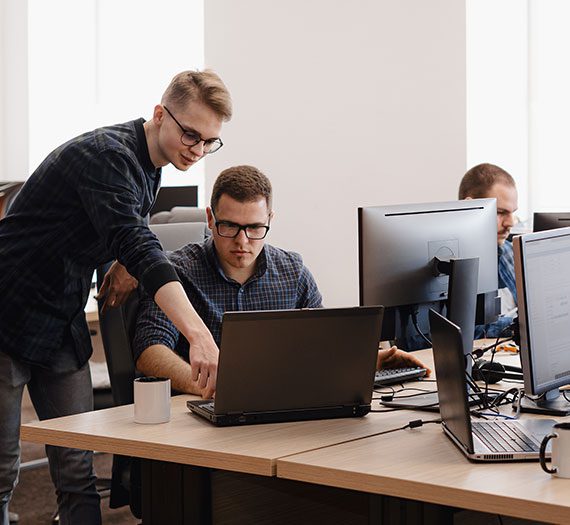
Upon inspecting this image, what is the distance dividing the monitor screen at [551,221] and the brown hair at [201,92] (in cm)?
124

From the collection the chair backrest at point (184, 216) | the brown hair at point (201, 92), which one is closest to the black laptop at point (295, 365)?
the brown hair at point (201, 92)

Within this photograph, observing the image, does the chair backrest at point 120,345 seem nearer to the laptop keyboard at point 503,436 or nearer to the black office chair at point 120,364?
the black office chair at point 120,364

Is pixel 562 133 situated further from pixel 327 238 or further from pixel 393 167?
pixel 327 238

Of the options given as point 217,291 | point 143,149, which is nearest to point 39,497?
point 217,291

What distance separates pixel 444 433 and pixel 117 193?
2.96ft

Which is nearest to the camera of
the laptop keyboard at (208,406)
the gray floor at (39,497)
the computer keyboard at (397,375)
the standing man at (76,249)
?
the laptop keyboard at (208,406)

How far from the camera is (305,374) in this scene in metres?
1.98

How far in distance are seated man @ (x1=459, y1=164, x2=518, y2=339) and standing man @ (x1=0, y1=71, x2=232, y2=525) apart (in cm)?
115

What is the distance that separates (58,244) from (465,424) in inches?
46.5

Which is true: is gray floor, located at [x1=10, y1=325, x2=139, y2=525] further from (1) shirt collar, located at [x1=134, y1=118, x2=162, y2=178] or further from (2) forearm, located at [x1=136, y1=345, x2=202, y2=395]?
(1) shirt collar, located at [x1=134, y1=118, x2=162, y2=178]

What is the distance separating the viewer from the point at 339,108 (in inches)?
179

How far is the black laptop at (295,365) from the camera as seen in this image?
1.89 m

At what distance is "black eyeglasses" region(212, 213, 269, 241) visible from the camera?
8.25 ft

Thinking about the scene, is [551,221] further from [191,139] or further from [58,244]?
[58,244]
